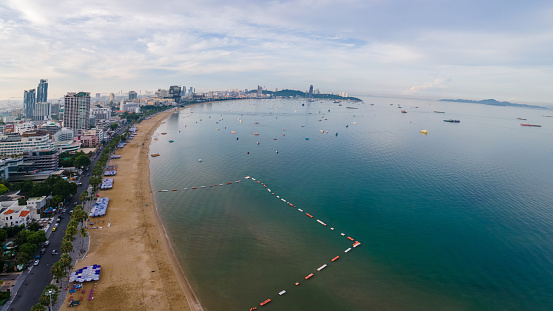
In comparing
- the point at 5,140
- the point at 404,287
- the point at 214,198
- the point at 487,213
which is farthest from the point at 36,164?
the point at 487,213

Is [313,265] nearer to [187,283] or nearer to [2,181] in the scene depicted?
[187,283]

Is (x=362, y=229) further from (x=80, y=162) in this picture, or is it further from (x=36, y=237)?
(x=80, y=162)

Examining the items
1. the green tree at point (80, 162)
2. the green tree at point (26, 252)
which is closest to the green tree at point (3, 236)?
the green tree at point (26, 252)

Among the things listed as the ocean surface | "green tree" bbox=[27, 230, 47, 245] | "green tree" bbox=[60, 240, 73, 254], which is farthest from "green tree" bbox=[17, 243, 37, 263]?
the ocean surface

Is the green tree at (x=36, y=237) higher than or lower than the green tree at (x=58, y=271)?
higher

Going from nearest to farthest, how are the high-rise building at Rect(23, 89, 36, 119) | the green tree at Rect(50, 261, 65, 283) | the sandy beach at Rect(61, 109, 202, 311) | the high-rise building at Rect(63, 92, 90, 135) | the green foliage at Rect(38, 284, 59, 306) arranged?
1. the green foliage at Rect(38, 284, 59, 306)
2. the sandy beach at Rect(61, 109, 202, 311)
3. the green tree at Rect(50, 261, 65, 283)
4. the high-rise building at Rect(63, 92, 90, 135)
5. the high-rise building at Rect(23, 89, 36, 119)

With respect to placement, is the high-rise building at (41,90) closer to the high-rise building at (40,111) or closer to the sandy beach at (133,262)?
the high-rise building at (40,111)

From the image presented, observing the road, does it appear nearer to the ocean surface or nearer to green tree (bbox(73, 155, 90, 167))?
the ocean surface
